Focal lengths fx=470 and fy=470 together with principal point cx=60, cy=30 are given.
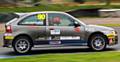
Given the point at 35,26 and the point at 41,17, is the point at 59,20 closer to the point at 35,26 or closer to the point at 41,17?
the point at 41,17

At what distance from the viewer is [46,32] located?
15422 millimetres

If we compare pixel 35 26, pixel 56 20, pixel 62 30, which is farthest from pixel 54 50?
pixel 35 26

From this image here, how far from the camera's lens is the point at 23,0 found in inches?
1828

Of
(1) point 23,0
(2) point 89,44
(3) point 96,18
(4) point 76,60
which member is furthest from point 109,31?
(1) point 23,0

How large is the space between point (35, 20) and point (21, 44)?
0.91m

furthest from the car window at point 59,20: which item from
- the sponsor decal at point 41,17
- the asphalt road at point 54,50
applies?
the asphalt road at point 54,50

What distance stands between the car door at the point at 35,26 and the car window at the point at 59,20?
235 millimetres

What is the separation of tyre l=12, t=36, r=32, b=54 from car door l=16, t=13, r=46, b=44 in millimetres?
213

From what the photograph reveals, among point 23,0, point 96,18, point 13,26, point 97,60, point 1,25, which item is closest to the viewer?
point 97,60

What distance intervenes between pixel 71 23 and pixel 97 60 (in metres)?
5.18

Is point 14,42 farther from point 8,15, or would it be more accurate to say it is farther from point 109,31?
point 8,15

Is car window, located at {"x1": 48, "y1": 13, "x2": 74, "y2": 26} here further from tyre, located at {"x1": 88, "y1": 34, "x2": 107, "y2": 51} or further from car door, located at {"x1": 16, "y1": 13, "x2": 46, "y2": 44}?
tyre, located at {"x1": 88, "y1": 34, "x2": 107, "y2": 51}

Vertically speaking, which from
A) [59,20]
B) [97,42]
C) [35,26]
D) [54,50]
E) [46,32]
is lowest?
[54,50]

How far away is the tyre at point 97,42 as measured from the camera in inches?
621
